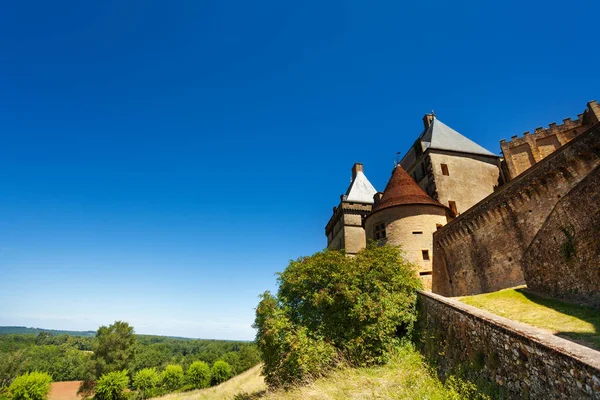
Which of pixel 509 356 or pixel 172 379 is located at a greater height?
pixel 509 356

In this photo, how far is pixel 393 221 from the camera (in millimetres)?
20188

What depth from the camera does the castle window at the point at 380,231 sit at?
2059 cm

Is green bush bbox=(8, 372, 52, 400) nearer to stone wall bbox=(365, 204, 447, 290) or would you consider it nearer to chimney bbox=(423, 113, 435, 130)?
stone wall bbox=(365, 204, 447, 290)

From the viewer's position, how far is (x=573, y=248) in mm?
9516

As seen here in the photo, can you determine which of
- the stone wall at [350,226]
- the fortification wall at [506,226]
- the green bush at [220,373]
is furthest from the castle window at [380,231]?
the green bush at [220,373]

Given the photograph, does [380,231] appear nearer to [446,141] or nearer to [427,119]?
[446,141]

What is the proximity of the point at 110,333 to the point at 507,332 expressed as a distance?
5816cm

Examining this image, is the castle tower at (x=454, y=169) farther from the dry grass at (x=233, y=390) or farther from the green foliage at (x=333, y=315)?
the dry grass at (x=233, y=390)

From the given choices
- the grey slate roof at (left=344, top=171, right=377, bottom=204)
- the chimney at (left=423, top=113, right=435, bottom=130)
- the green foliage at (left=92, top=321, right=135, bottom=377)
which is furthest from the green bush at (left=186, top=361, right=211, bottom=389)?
the chimney at (left=423, top=113, right=435, bottom=130)

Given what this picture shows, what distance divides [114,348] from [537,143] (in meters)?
60.7

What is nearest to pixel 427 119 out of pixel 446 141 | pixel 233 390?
pixel 446 141

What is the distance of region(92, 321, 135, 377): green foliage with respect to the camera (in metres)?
46.6

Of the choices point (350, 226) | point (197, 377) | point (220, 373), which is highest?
point (350, 226)

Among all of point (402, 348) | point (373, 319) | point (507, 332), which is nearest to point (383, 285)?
point (373, 319)
